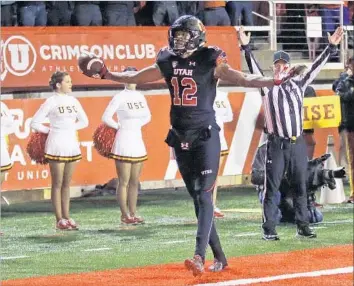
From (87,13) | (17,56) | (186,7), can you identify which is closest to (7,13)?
(17,56)

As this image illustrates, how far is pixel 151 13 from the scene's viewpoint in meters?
18.2

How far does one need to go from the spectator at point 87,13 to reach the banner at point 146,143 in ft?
3.81

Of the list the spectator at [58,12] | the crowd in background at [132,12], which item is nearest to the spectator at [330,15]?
the crowd in background at [132,12]

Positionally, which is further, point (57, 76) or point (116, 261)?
point (57, 76)

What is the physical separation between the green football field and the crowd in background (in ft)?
7.91

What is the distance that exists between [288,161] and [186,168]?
2.58 metres

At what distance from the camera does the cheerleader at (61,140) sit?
13586mm

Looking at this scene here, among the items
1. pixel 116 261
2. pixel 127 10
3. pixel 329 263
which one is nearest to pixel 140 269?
pixel 116 261

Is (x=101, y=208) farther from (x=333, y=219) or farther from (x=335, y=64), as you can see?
(x=335, y=64)

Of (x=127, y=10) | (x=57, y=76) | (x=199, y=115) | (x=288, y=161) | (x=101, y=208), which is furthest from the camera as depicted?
(x=127, y=10)

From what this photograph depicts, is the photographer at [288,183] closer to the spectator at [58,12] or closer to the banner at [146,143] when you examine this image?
the banner at [146,143]

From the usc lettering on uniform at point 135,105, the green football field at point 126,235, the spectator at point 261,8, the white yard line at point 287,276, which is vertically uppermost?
the spectator at point 261,8

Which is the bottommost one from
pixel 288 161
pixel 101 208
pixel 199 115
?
pixel 101 208

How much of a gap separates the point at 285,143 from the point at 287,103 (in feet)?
1.45
